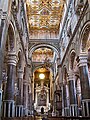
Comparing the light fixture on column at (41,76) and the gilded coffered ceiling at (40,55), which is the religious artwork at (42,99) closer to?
the light fixture on column at (41,76)

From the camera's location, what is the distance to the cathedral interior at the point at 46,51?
1021cm

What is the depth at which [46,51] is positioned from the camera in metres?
28.9

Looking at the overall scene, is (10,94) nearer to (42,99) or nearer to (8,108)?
(8,108)

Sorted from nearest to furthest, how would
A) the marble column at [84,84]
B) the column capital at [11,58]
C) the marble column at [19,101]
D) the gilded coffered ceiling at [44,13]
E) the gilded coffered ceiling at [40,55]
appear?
the marble column at [84,84], the column capital at [11,58], the marble column at [19,101], the gilded coffered ceiling at [44,13], the gilded coffered ceiling at [40,55]

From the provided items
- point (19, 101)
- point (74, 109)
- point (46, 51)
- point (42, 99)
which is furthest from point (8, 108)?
point (42, 99)

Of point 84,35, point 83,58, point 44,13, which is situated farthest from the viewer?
point 44,13

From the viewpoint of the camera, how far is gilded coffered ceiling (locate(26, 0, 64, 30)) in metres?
17.3

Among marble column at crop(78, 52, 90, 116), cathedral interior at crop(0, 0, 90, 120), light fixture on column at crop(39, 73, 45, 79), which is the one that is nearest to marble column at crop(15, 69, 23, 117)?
cathedral interior at crop(0, 0, 90, 120)

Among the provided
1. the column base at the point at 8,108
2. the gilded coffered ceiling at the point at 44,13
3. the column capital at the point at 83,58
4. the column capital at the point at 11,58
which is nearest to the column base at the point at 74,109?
the column capital at the point at 83,58

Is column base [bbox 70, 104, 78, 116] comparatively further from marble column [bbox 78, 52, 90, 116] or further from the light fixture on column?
the light fixture on column

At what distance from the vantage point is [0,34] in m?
7.92

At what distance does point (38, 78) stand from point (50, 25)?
1849 cm

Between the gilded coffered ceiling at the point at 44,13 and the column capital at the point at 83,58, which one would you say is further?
the gilded coffered ceiling at the point at 44,13

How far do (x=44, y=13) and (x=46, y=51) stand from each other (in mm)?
10522
